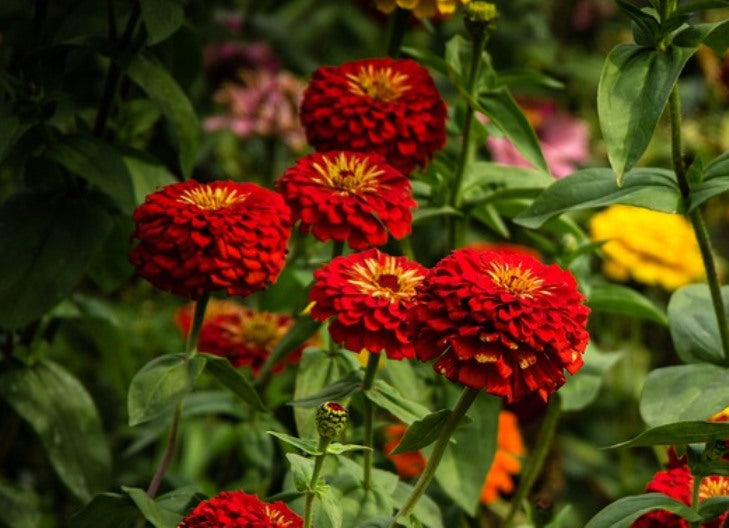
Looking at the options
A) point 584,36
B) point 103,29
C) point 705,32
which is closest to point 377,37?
point 584,36

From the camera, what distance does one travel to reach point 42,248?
138cm

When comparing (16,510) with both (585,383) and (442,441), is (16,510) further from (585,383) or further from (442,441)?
(442,441)

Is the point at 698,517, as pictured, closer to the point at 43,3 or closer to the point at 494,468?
the point at 494,468

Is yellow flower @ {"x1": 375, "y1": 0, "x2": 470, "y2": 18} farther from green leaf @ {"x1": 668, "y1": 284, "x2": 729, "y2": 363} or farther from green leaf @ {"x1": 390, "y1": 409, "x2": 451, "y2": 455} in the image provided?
green leaf @ {"x1": 390, "y1": 409, "x2": 451, "y2": 455}

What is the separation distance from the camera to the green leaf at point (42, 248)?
1.35 meters

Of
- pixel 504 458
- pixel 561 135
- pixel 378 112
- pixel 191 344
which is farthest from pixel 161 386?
pixel 561 135

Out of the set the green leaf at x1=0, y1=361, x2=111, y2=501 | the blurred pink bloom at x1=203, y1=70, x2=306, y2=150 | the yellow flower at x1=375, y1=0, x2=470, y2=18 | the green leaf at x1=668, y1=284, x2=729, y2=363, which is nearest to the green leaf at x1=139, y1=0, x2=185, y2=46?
the yellow flower at x1=375, y1=0, x2=470, y2=18

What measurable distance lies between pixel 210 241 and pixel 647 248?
1.05m

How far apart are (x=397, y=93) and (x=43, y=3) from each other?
0.44 meters

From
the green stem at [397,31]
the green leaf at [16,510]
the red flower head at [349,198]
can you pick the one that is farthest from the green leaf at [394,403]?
the green leaf at [16,510]

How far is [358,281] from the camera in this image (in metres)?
1.02

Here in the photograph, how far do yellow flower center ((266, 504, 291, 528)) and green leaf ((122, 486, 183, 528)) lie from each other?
0.14 m

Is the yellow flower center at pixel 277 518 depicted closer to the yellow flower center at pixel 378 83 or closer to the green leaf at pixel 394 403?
the green leaf at pixel 394 403

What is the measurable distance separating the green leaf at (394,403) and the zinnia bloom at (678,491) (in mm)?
179
